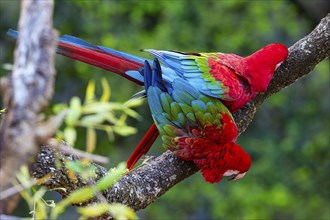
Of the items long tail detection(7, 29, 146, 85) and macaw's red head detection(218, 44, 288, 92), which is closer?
long tail detection(7, 29, 146, 85)

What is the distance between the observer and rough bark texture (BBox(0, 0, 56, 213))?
68 centimetres

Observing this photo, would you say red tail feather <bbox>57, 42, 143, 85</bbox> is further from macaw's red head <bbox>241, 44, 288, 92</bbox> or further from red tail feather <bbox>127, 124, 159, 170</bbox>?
macaw's red head <bbox>241, 44, 288, 92</bbox>

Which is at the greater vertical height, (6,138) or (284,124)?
(6,138)

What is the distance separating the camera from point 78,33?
4.88m

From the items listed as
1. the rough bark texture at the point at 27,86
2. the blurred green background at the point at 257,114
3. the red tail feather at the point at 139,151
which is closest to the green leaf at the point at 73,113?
the rough bark texture at the point at 27,86

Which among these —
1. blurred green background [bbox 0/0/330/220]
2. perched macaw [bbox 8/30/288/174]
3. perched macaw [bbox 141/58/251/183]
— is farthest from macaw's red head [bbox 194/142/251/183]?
blurred green background [bbox 0/0/330/220]

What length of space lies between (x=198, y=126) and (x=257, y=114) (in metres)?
3.37

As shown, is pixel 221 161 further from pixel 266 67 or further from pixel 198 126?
pixel 266 67

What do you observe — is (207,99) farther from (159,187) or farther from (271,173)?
(271,173)

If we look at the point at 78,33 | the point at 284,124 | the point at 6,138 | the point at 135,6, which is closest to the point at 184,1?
the point at 135,6

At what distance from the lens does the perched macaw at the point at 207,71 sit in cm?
183

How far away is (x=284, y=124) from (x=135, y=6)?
143cm

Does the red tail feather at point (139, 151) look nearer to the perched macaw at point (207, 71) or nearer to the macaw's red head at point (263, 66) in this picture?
the perched macaw at point (207, 71)

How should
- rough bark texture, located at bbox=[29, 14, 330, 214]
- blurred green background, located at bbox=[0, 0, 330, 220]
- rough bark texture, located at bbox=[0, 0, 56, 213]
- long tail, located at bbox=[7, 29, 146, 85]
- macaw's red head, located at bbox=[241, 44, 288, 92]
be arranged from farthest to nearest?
blurred green background, located at bbox=[0, 0, 330, 220]
macaw's red head, located at bbox=[241, 44, 288, 92]
long tail, located at bbox=[7, 29, 146, 85]
rough bark texture, located at bbox=[29, 14, 330, 214]
rough bark texture, located at bbox=[0, 0, 56, 213]
